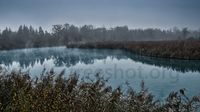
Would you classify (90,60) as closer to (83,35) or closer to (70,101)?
(70,101)

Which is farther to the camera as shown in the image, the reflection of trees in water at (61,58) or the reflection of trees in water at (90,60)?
the reflection of trees in water at (61,58)

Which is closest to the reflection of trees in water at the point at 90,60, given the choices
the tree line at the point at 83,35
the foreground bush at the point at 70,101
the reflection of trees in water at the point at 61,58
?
the reflection of trees in water at the point at 61,58

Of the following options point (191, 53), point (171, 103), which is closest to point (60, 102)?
point (171, 103)

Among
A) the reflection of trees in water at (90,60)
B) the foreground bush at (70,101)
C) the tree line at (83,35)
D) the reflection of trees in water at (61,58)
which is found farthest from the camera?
the tree line at (83,35)

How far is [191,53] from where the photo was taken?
32562mm

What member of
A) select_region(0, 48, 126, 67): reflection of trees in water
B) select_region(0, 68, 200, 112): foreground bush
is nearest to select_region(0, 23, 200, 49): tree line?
select_region(0, 48, 126, 67): reflection of trees in water

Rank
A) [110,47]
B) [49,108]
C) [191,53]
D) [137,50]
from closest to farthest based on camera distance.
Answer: [49,108] → [191,53] → [137,50] → [110,47]

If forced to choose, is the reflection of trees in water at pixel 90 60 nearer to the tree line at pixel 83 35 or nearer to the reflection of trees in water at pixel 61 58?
the reflection of trees in water at pixel 61 58

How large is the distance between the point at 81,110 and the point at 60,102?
91 centimetres

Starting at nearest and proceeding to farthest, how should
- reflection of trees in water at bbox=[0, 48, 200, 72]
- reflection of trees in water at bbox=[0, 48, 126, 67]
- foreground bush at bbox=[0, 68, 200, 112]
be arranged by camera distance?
foreground bush at bbox=[0, 68, 200, 112], reflection of trees in water at bbox=[0, 48, 200, 72], reflection of trees in water at bbox=[0, 48, 126, 67]

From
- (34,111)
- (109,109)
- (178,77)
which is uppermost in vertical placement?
(34,111)

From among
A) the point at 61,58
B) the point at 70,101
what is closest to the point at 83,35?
the point at 61,58

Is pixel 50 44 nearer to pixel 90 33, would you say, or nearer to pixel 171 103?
pixel 90 33

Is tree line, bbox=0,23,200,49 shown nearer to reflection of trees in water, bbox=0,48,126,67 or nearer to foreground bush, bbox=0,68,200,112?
reflection of trees in water, bbox=0,48,126,67
